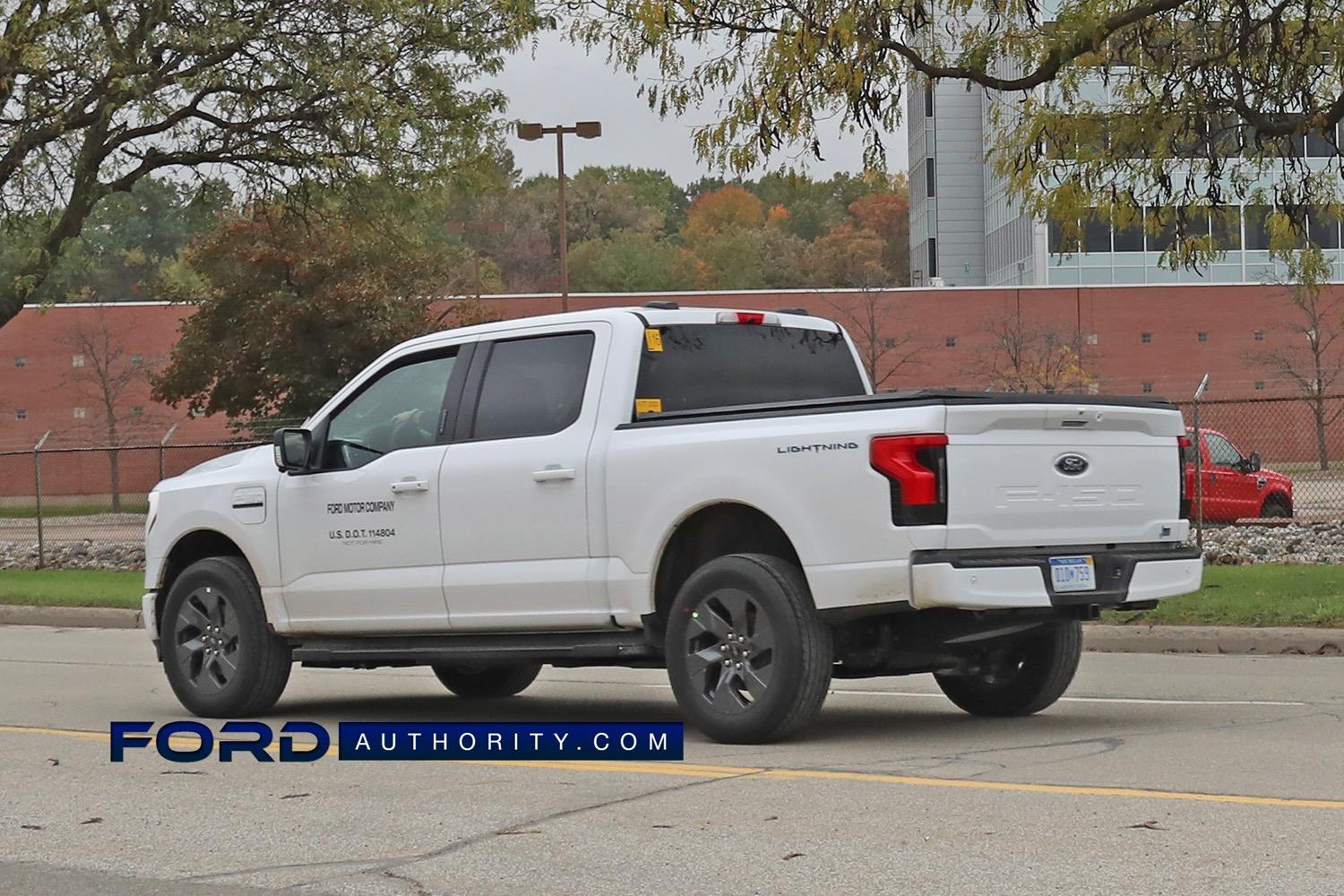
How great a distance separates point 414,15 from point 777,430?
19023mm

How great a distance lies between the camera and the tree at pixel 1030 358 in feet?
180

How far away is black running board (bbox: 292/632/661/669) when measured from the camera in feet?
30.9

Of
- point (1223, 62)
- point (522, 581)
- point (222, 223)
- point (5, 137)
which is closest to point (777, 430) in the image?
point (522, 581)

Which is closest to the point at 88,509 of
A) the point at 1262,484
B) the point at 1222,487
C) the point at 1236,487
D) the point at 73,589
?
the point at 73,589

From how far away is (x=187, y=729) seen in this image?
10.3 metres

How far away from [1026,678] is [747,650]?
196 centimetres

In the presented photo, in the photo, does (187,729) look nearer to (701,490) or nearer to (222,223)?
(701,490)

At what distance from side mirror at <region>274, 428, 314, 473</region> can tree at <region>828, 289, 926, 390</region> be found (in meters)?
46.1

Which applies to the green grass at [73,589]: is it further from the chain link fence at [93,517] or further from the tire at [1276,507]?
the tire at [1276,507]

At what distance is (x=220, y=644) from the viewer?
35.8 feet

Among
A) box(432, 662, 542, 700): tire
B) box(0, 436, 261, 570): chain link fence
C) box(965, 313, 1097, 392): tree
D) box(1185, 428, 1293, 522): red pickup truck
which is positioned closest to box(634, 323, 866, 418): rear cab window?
box(432, 662, 542, 700): tire

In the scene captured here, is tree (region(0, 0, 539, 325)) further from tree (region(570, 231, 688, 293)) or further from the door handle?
tree (region(570, 231, 688, 293))

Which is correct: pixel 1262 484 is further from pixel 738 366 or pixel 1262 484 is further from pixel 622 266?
pixel 622 266

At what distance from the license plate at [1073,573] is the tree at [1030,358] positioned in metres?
45.6
